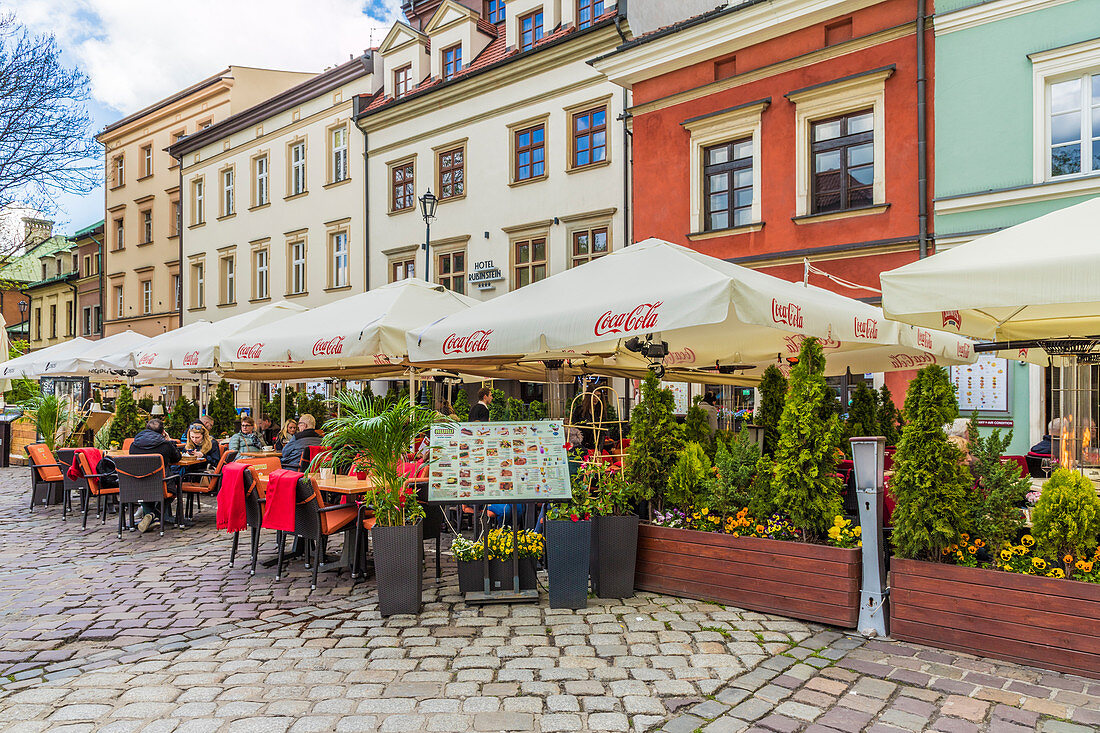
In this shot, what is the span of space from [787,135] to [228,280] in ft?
72.9

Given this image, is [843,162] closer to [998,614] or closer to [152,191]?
[998,614]

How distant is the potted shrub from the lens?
5.76 meters

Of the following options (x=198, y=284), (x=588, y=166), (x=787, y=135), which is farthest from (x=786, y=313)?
(x=198, y=284)

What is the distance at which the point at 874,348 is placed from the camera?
938cm

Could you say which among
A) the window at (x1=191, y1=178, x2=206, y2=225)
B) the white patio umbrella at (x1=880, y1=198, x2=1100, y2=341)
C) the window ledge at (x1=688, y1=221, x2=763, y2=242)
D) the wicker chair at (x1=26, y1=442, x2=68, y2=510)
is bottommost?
the wicker chair at (x1=26, y1=442, x2=68, y2=510)

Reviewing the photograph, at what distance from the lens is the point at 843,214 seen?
1370cm

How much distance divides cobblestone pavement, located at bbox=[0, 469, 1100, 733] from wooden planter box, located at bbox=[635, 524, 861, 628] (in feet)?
0.43

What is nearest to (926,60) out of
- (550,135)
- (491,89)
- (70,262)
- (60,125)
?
(550,135)

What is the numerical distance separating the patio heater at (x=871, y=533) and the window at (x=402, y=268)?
17938 millimetres

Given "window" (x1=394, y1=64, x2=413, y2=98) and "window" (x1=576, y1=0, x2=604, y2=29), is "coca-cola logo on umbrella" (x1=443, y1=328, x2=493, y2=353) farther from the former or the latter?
"window" (x1=394, y1=64, x2=413, y2=98)

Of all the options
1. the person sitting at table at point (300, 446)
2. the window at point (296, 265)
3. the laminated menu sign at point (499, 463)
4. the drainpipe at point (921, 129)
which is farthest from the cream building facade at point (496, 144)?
the laminated menu sign at point (499, 463)

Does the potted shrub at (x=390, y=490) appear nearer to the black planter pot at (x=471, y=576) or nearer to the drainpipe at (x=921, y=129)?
the black planter pot at (x=471, y=576)

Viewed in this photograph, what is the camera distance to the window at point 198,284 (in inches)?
1187

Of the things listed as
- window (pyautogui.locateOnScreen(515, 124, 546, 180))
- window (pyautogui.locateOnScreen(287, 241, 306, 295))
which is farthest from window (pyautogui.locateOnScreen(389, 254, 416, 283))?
window (pyautogui.locateOnScreen(287, 241, 306, 295))
